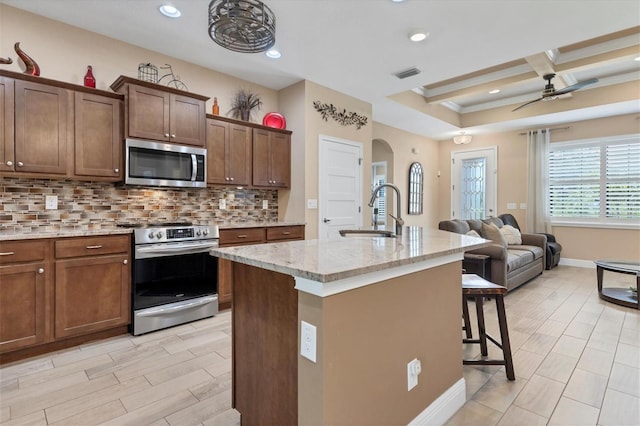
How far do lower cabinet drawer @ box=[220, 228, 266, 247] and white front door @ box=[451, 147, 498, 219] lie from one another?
541 centimetres

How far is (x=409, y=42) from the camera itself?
317 centimetres

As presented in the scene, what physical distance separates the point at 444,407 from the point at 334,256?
1.12 meters

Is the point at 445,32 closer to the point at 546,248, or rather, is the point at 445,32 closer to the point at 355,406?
the point at 355,406

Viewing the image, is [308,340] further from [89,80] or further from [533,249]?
[533,249]

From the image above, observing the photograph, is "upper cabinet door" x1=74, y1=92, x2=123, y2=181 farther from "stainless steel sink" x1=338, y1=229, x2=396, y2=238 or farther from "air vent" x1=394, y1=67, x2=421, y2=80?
"air vent" x1=394, y1=67, x2=421, y2=80

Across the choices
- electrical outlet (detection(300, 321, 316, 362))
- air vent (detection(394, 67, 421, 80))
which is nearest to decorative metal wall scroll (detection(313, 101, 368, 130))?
air vent (detection(394, 67, 421, 80))

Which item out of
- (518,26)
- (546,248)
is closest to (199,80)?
(518,26)

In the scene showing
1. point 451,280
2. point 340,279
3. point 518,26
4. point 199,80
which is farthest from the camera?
point 199,80

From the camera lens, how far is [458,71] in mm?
3875

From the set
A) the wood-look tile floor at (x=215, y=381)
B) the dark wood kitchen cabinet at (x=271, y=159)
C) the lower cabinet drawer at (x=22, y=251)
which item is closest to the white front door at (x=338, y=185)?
the dark wood kitchen cabinet at (x=271, y=159)

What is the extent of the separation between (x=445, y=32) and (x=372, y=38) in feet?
2.22

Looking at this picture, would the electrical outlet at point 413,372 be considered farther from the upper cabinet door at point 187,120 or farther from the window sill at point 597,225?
the window sill at point 597,225

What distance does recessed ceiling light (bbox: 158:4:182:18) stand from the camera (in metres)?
2.61

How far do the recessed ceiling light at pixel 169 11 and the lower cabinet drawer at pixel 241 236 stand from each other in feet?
6.52
